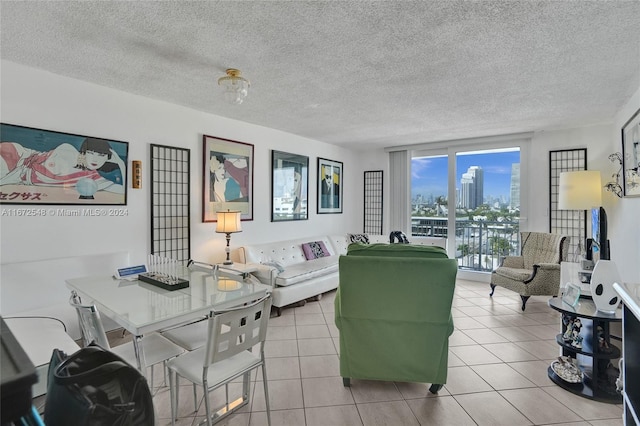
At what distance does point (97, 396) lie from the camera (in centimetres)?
63

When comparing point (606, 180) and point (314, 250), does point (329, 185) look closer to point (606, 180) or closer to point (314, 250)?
point (314, 250)

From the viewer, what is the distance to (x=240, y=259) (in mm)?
4004

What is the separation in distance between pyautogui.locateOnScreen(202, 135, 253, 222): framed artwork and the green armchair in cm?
233

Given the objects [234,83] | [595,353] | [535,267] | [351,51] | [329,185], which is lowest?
[595,353]

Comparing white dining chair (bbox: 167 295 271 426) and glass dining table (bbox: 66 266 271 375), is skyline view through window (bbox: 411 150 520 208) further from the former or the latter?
white dining chair (bbox: 167 295 271 426)

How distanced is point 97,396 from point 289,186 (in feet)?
14.7

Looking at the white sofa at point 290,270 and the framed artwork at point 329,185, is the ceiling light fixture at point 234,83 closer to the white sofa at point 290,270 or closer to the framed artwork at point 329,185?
the white sofa at point 290,270

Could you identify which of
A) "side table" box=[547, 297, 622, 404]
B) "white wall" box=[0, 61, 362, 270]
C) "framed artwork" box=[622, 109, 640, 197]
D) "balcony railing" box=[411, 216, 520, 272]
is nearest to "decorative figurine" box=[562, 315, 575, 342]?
"side table" box=[547, 297, 622, 404]

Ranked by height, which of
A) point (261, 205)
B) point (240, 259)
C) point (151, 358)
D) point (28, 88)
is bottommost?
point (151, 358)

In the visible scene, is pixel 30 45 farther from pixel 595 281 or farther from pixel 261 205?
pixel 595 281

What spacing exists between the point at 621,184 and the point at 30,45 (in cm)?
583

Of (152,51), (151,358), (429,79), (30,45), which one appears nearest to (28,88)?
(30,45)

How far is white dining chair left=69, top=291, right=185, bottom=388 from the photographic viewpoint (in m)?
1.63

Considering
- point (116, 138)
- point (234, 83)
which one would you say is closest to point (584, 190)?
point (234, 83)
